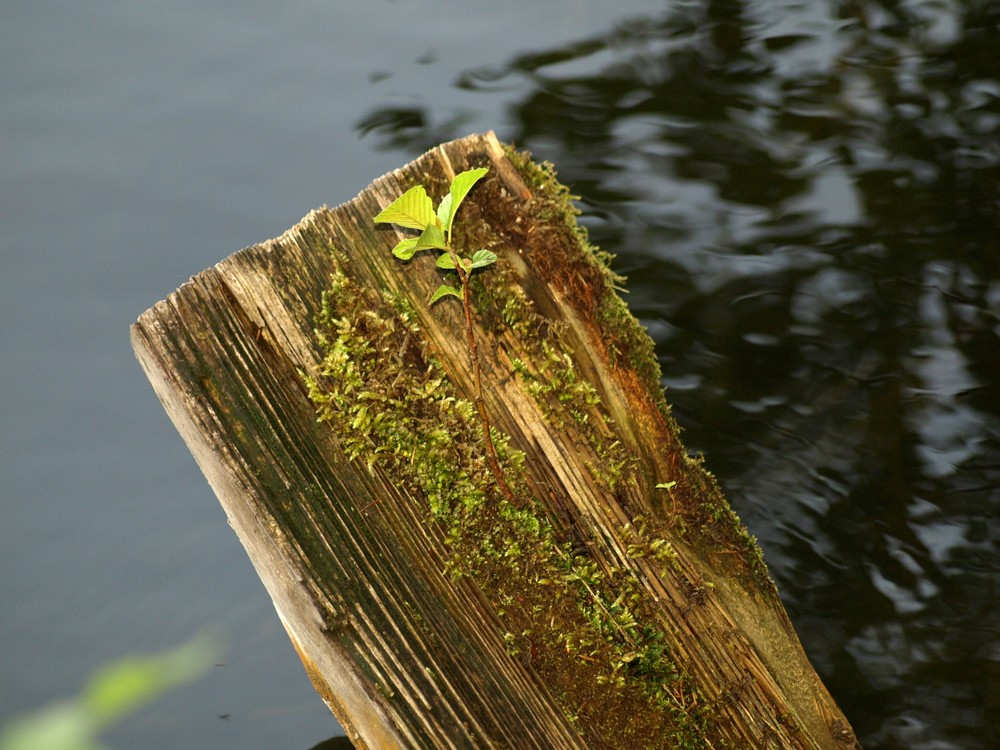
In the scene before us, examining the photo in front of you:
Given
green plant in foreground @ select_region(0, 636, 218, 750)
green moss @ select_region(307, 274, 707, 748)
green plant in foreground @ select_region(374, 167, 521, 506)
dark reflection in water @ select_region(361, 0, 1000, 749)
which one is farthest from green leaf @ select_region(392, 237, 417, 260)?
dark reflection in water @ select_region(361, 0, 1000, 749)

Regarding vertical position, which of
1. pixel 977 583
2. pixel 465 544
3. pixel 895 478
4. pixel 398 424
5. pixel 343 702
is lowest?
→ pixel 977 583

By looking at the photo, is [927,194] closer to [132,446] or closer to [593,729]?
[593,729]

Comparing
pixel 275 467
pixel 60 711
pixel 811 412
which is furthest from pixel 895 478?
pixel 60 711

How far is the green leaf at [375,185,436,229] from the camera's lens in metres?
1.65

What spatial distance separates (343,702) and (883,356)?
3.70 metres

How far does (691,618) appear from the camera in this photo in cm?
178

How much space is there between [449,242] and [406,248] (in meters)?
0.09

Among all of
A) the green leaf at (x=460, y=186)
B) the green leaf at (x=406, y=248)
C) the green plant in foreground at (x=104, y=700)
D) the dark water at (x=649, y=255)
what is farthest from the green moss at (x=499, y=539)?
the dark water at (x=649, y=255)

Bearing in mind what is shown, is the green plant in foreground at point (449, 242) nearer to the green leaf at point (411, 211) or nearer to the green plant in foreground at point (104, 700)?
the green leaf at point (411, 211)

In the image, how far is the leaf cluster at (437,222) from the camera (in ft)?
5.47

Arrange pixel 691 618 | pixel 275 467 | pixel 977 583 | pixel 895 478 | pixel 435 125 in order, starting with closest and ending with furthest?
pixel 275 467, pixel 691 618, pixel 977 583, pixel 895 478, pixel 435 125

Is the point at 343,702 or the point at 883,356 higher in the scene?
the point at 343,702

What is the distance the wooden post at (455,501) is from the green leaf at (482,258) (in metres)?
0.10

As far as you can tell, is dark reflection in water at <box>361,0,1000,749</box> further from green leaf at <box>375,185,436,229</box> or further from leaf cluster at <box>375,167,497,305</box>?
green leaf at <box>375,185,436,229</box>
